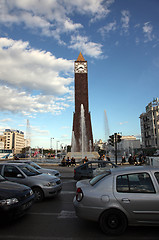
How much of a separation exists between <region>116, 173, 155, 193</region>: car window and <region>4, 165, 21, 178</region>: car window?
470 centimetres

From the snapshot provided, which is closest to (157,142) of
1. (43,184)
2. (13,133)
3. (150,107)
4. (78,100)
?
(150,107)

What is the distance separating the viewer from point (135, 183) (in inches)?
163

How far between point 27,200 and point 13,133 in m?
161

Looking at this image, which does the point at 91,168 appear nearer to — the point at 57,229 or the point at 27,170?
the point at 27,170

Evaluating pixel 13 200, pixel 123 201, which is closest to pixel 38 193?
pixel 13 200

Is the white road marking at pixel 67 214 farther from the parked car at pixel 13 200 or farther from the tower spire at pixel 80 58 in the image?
the tower spire at pixel 80 58

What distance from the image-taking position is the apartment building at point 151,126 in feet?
222

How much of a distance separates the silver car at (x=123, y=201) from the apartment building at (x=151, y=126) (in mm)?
67027

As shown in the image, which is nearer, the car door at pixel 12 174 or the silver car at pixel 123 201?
the silver car at pixel 123 201

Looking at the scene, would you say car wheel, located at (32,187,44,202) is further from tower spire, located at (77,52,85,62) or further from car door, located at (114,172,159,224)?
tower spire, located at (77,52,85,62)

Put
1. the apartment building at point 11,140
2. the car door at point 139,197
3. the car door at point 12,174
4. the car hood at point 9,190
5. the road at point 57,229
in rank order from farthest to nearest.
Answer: the apartment building at point 11,140, the car door at point 12,174, the car hood at point 9,190, the road at point 57,229, the car door at point 139,197

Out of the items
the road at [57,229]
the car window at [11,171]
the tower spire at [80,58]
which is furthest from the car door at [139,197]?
the tower spire at [80,58]

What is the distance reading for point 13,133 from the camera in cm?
15562

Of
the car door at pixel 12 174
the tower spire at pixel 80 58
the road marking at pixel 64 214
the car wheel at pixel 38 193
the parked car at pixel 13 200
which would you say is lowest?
the road marking at pixel 64 214
